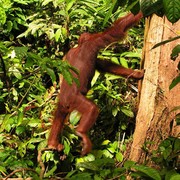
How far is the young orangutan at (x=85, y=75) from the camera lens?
329cm

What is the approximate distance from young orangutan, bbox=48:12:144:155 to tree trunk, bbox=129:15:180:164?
1.48 ft

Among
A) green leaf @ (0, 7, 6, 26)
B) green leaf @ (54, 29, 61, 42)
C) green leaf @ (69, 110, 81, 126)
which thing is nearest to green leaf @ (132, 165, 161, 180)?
green leaf @ (69, 110, 81, 126)

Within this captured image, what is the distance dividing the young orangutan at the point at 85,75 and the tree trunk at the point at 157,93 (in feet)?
1.48

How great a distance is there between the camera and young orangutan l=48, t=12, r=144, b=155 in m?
3.29

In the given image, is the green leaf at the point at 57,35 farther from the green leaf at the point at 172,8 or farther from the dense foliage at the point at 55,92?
the green leaf at the point at 172,8

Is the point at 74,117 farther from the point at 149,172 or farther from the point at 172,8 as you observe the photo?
the point at 172,8

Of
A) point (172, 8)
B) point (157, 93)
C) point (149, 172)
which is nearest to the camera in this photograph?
point (172, 8)

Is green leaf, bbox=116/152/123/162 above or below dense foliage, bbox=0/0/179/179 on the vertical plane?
below

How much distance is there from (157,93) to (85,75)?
829 mm

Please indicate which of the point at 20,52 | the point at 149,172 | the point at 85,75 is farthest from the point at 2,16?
the point at 149,172

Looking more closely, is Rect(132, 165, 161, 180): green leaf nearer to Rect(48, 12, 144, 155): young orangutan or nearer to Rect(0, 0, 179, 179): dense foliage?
Rect(0, 0, 179, 179): dense foliage

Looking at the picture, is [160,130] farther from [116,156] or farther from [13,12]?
[13,12]

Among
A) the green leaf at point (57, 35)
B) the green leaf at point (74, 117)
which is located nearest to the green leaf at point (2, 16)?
the green leaf at point (57, 35)

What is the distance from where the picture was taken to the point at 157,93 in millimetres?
2744
